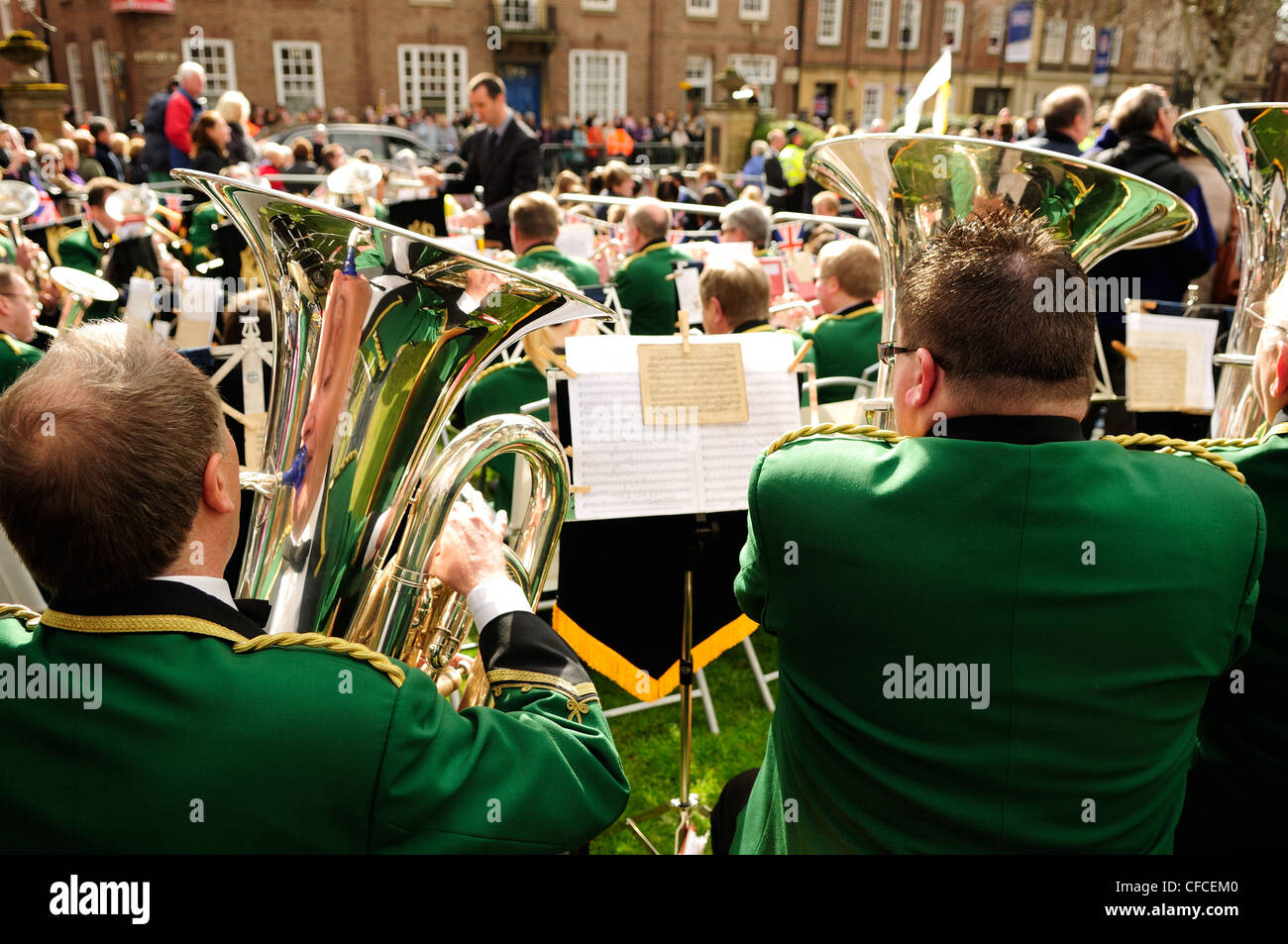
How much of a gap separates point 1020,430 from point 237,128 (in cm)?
982

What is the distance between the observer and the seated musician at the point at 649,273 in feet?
18.6

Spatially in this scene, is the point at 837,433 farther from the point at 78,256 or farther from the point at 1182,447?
the point at 78,256

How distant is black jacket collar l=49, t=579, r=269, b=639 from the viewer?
1147 mm

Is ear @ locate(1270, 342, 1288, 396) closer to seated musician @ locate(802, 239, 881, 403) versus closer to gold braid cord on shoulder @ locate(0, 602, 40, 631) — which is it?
gold braid cord on shoulder @ locate(0, 602, 40, 631)

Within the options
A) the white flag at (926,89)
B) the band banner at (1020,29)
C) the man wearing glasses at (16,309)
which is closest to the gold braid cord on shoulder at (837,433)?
the white flag at (926,89)

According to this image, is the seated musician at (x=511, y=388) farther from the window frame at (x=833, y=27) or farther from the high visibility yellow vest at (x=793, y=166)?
the window frame at (x=833, y=27)

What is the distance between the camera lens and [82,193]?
8445 mm

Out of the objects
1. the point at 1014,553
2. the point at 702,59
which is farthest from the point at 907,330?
the point at 702,59

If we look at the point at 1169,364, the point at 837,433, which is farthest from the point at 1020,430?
the point at 1169,364

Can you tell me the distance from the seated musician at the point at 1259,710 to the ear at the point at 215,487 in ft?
5.46

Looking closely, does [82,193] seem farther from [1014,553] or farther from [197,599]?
[1014,553]

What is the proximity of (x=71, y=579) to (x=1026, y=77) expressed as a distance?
38402 mm

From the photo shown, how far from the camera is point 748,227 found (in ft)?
20.4

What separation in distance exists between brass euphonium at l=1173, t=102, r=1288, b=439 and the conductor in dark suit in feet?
14.8
